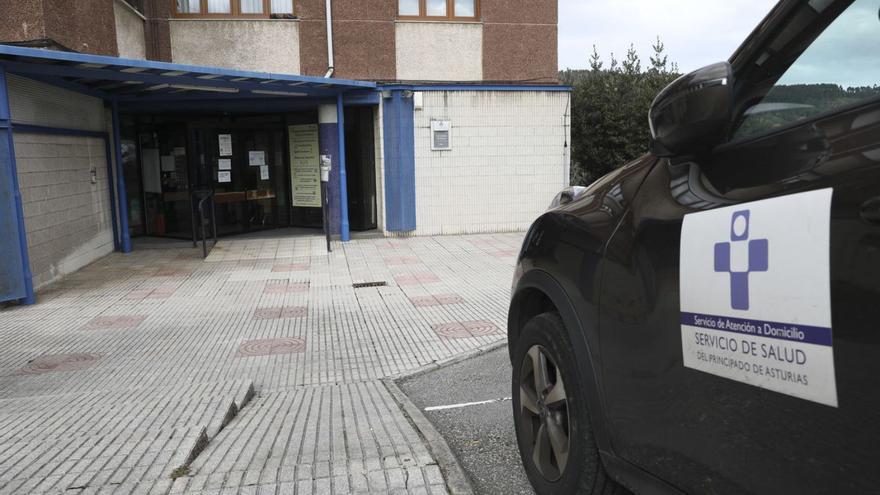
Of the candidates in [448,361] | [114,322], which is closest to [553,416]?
[448,361]

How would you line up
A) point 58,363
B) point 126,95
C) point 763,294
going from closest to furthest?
point 763,294 → point 58,363 → point 126,95

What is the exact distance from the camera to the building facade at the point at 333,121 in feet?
44.4

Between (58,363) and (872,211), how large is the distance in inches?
262

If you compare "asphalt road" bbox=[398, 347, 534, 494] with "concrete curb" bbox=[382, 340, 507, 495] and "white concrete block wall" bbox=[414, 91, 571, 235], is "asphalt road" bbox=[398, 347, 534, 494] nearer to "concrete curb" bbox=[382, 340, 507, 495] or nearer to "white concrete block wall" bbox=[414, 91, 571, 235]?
"concrete curb" bbox=[382, 340, 507, 495]

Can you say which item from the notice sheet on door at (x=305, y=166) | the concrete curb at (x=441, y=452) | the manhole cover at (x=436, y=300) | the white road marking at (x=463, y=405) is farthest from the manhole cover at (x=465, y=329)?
the notice sheet on door at (x=305, y=166)

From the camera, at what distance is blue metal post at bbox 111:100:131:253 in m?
13.5

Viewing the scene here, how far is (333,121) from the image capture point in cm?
1412

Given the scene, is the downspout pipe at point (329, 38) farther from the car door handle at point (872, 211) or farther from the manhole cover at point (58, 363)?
the car door handle at point (872, 211)

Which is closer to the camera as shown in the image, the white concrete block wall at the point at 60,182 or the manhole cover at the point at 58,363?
the manhole cover at the point at 58,363

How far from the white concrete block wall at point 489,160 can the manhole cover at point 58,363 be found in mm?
8660

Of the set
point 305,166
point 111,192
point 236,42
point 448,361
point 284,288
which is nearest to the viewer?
point 448,361

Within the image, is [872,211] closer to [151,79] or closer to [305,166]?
[151,79]

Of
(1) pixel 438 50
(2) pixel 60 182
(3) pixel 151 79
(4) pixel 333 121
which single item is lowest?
(2) pixel 60 182

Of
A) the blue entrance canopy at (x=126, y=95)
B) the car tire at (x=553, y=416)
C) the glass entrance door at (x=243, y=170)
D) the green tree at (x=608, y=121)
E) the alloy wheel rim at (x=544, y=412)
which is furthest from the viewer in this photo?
the green tree at (x=608, y=121)
